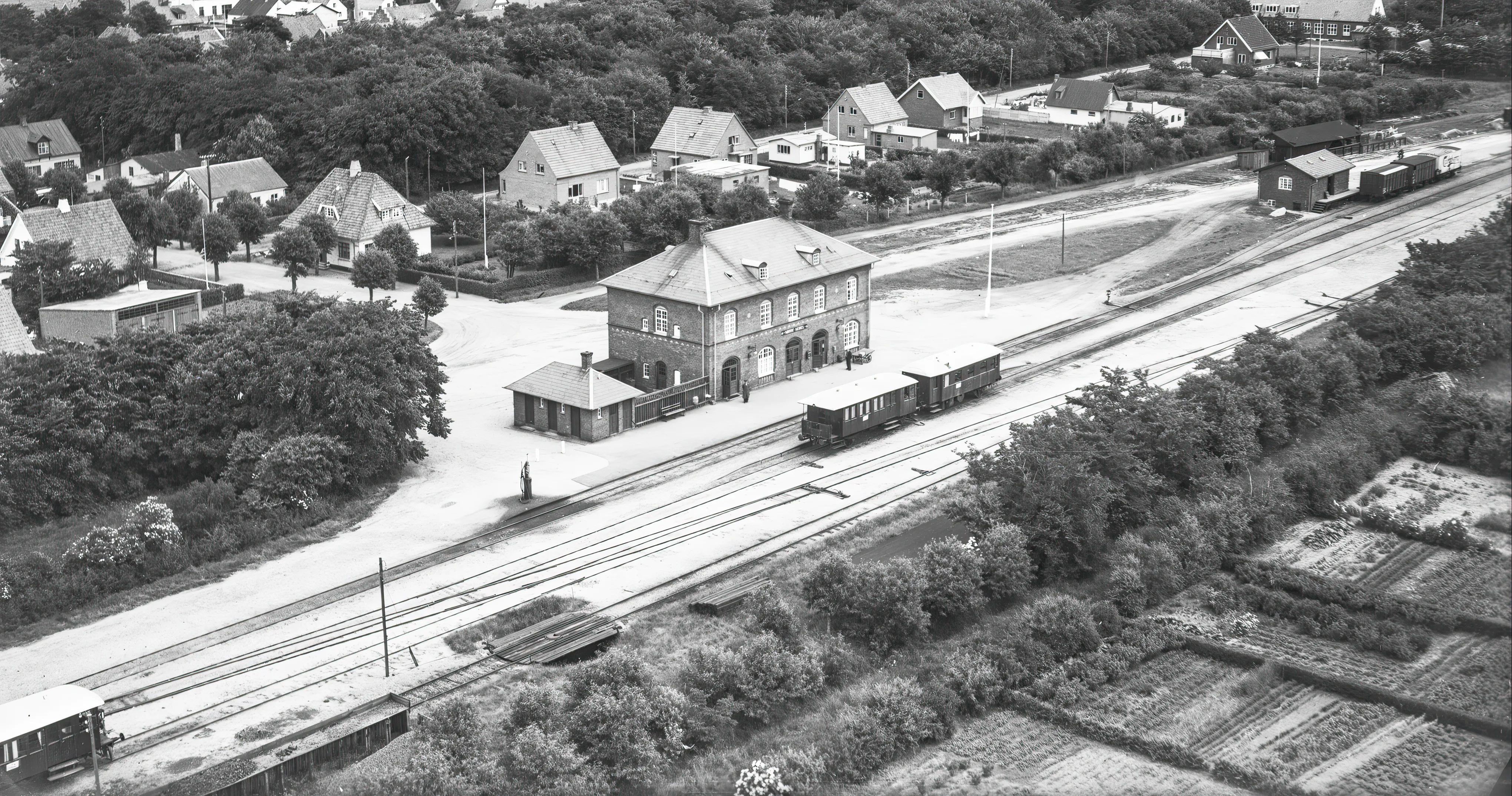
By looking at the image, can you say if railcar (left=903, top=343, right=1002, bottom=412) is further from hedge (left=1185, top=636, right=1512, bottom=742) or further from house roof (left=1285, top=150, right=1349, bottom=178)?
house roof (left=1285, top=150, right=1349, bottom=178)

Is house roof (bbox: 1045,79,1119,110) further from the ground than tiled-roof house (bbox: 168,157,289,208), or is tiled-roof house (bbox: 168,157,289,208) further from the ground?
house roof (bbox: 1045,79,1119,110)

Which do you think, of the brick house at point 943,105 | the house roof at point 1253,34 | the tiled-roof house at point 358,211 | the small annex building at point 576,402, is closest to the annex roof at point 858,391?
the small annex building at point 576,402

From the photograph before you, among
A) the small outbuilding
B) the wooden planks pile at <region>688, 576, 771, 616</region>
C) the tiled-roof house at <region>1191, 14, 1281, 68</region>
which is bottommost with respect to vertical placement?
the wooden planks pile at <region>688, 576, 771, 616</region>

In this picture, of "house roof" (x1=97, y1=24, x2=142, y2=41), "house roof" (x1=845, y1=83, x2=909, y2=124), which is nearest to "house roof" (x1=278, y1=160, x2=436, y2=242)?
"house roof" (x1=845, y1=83, x2=909, y2=124)

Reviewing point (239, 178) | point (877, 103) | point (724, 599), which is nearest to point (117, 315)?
point (239, 178)

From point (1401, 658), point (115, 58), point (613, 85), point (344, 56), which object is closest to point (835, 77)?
point (613, 85)

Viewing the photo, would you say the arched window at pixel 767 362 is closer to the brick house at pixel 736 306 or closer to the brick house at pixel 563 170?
the brick house at pixel 736 306

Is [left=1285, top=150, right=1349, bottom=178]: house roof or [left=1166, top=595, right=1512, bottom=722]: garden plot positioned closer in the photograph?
[left=1166, top=595, right=1512, bottom=722]: garden plot
